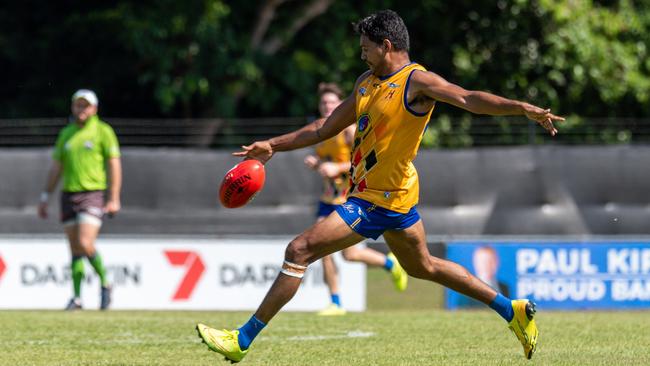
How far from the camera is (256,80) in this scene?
20688mm

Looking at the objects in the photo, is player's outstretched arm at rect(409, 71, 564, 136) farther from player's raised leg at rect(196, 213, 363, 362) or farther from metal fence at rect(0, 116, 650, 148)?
metal fence at rect(0, 116, 650, 148)

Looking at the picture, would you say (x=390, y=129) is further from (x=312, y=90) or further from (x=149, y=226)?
(x=312, y=90)

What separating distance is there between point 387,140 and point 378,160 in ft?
0.42

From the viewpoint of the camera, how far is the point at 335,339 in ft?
28.9

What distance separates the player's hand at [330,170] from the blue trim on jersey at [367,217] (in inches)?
149

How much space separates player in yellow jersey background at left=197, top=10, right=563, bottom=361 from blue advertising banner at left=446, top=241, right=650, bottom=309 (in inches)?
224

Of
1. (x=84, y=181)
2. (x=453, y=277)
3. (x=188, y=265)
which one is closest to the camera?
(x=453, y=277)

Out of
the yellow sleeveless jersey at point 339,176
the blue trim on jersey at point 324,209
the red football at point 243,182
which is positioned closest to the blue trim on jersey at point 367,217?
the red football at point 243,182

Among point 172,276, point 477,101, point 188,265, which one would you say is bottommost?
point 172,276

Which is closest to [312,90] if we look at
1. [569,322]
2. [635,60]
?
[635,60]

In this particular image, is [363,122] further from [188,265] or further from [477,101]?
[188,265]

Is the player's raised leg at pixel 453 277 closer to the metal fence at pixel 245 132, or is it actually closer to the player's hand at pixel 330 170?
the player's hand at pixel 330 170

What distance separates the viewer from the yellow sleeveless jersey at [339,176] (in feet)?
36.7

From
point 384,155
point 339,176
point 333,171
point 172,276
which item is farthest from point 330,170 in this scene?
point 384,155
